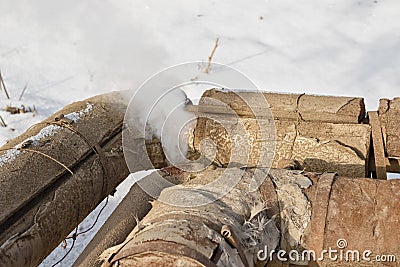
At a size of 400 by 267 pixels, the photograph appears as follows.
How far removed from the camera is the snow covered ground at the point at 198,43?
512cm

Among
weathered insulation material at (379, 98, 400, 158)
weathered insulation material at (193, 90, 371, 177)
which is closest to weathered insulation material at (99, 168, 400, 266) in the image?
weathered insulation material at (193, 90, 371, 177)

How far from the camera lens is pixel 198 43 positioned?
5.68 m

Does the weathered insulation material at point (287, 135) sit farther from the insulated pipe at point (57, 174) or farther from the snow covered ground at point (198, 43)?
the snow covered ground at point (198, 43)

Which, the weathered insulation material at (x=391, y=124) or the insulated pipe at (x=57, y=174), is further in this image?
the weathered insulation material at (x=391, y=124)

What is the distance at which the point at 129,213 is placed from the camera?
244 cm

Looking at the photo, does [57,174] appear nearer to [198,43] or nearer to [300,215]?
[300,215]

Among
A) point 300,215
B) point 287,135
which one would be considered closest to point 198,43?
point 287,135

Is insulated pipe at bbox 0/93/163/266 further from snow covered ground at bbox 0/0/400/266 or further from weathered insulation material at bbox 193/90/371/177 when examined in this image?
snow covered ground at bbox 0/0/400/266

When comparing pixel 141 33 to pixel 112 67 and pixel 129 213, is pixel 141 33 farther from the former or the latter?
pixel 129 213

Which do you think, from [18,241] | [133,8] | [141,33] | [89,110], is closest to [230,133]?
[89,110]

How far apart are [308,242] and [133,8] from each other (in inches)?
181

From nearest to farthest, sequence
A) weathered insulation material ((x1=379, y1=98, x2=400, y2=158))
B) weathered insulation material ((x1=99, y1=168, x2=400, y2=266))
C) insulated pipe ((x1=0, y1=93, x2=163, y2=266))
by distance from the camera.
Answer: weathered insulation material ((x1=99, y1=168, x2=400, y2=266))
insulated pipe ((x1=0, y1=93, x2=163, y2=266))
weathered insulation material ((x1=379, y1=98, x2=400, y2=158))

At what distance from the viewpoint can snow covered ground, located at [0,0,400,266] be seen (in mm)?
5121

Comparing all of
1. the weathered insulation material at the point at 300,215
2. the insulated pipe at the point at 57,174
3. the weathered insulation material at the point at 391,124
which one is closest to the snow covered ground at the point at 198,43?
the insulated pipe at the point at 57,174
